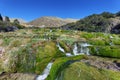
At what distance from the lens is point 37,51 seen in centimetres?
4075

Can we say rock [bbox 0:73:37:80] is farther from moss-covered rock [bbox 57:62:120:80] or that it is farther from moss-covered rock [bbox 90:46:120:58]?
moss-covered rock [bbox 90:46:120:58]

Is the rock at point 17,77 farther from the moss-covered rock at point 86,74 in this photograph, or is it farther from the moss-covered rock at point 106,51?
the moss-covered rock at point 106,51

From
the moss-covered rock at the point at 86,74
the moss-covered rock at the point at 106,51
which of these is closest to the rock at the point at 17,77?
the moss-covered rock at the point at 86,74

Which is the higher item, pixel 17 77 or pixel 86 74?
pixel 86 74

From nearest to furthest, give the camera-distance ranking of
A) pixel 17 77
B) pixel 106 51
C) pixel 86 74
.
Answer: pixel 86 74, pixel 17 77, pixel 106 51

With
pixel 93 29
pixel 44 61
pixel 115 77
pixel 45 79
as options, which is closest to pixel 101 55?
pixel 44 61

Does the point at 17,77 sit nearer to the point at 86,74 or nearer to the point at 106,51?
the point at 86,74

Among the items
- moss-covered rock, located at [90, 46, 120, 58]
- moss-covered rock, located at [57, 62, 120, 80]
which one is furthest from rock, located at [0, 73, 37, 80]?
moss-covered rock, located at [90, 46, 120, 58]

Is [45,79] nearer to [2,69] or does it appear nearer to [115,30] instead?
[2,69]

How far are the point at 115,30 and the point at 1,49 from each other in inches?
3234

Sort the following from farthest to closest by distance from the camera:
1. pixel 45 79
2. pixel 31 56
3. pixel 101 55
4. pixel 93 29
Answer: pixel 93 29
pixel 101 55
pixel 31 56
pixel 45 79

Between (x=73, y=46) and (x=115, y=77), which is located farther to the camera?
(x=73, y=46)

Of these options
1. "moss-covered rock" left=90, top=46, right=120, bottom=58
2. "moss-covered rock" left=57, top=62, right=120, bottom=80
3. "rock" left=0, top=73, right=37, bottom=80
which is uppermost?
"moss-covered rock" left=57, top=62, right=120, bottom=80

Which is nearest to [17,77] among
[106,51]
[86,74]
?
[86,74]
